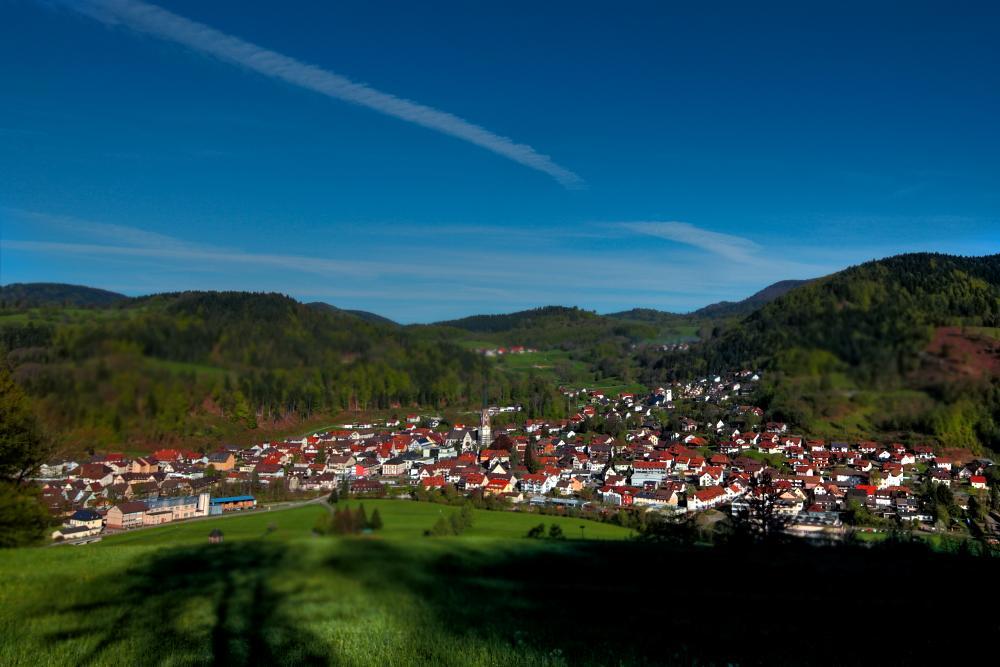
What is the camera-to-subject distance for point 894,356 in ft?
32.6

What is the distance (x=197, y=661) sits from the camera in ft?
15.4

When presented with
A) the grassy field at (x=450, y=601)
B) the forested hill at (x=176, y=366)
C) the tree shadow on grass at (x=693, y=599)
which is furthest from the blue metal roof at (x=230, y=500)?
the tree shadow on grass at (x=693, y=599)

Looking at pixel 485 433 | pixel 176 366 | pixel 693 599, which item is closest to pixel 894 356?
pixel 693 599

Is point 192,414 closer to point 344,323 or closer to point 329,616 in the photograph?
point 329,616

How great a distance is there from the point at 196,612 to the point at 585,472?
133ft

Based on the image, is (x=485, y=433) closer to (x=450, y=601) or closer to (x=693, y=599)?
(x=693, y=599)

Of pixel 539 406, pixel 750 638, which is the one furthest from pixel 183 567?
pixel 539 406

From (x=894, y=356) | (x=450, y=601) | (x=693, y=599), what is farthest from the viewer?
(x=894, y=356)

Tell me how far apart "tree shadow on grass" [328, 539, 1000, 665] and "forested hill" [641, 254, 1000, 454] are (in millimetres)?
2569

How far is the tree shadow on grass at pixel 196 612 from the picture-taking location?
4930 mm

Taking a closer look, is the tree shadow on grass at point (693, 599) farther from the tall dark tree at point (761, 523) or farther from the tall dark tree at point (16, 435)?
the tall dark tree at point (16, 435)

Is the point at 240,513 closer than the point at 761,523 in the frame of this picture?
No

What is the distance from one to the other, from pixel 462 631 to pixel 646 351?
378 ft

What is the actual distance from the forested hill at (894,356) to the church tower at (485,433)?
4143 cm
